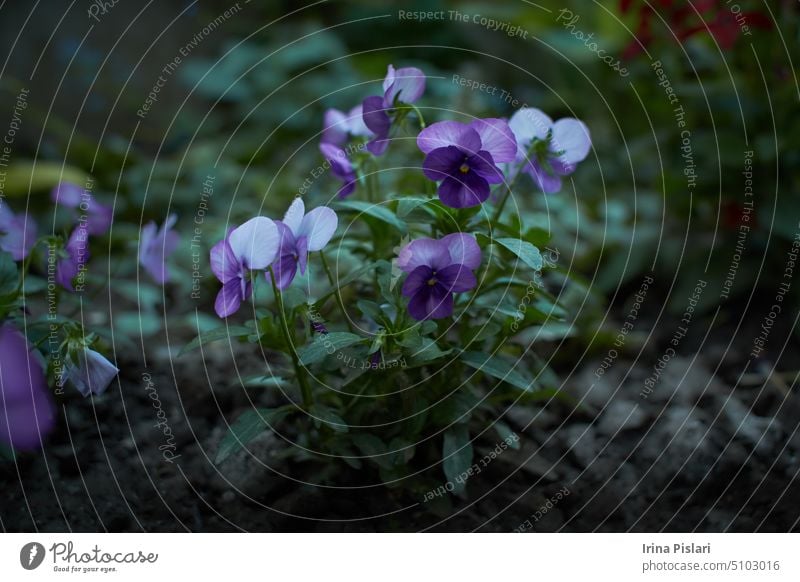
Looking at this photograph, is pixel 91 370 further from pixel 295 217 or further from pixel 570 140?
pixel 570 140

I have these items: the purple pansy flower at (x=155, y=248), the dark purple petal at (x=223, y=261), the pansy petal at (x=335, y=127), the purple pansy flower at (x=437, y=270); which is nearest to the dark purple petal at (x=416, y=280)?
the purple pansy flower at (x=437, y=270)

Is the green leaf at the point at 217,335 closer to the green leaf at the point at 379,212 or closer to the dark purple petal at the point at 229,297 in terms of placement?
the dark purple petal at the point at 229,297

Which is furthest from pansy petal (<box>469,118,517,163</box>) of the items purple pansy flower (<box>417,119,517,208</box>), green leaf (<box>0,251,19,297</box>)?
green leaf (<box>0,251,19,297</box>)

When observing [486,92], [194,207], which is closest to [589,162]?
[486,92]

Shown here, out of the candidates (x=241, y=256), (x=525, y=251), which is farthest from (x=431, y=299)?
(x=241, y=256)

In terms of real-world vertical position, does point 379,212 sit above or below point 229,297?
above

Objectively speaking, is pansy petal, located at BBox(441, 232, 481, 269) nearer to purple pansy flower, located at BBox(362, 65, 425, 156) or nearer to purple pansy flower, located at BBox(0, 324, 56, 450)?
purple pansy flower, located at BBox(362, 65, 425, 156)
